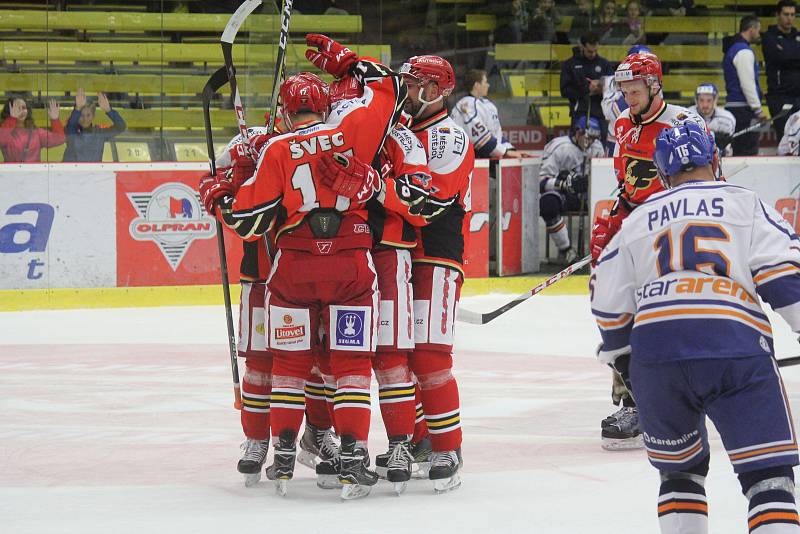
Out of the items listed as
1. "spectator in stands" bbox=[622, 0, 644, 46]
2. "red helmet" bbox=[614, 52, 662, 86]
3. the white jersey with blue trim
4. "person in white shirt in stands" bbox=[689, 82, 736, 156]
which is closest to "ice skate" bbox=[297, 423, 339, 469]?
"red helmet" bbox=[614, 52, 662, 86]

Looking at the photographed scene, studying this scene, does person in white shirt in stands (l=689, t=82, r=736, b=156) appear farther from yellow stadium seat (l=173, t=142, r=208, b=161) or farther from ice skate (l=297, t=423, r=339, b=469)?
ice skate (l=297, t=423, r=339, b=469)

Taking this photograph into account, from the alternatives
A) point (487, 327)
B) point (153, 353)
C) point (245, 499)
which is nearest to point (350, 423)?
point (245, 499)

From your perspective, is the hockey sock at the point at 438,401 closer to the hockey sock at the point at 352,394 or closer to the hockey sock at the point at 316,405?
the hockey sock at the point at 352,394

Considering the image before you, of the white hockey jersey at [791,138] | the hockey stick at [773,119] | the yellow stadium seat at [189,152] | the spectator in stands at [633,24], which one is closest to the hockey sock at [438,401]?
the yellow stadium seat at [189,152]

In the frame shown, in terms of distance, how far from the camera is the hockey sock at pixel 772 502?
8.63 feet

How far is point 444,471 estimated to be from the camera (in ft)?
13.1

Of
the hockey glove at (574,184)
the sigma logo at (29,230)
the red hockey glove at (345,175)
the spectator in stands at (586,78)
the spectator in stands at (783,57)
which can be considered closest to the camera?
the red hockey glove at (345,175)

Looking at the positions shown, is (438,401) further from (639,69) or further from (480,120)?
(480,120)

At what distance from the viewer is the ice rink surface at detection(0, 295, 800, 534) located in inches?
144

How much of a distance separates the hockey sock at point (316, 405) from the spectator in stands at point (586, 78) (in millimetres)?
5992

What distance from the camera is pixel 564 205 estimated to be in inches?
369

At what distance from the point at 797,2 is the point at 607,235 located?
24.0 ft

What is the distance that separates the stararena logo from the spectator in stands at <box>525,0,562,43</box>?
Answer: 10.9 feet

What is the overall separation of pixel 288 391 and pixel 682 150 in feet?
4.89
